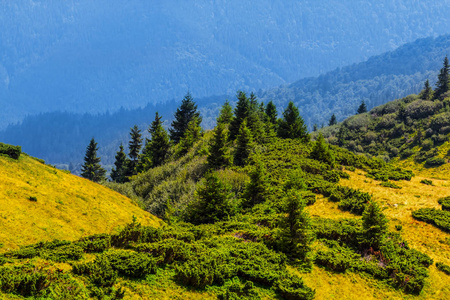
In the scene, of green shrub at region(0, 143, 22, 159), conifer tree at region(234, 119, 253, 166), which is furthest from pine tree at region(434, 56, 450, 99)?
green shrub at region(0, 143, 22, 159)

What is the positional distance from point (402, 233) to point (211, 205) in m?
14.8

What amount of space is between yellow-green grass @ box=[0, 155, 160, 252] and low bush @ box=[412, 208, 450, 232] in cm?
2222

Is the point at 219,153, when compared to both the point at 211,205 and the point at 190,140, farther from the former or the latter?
the point at 190,140

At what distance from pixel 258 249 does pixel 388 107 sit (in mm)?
103220

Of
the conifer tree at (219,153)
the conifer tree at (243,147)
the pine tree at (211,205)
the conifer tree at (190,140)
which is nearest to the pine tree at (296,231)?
the pine tree at (211,205)

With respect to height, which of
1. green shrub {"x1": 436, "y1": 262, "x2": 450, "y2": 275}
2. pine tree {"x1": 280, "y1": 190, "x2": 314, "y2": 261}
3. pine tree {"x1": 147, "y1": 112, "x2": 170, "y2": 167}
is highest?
pine tree {"x1": 147, "y1": 112, "x2": 170, "y2": 167}

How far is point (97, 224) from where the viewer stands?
24016 millimetres

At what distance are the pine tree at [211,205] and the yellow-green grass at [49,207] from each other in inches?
176

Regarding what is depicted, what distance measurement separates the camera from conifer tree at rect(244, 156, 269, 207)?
97.6 ft

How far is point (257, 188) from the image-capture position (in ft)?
98.2

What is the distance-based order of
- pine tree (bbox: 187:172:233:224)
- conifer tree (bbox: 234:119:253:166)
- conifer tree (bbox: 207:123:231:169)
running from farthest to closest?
conifer tree (bbox: 234:119:253:166) < conifer tree (bbox: 207:123:231:169) < pine tree (bbox: 187:172:233:224)

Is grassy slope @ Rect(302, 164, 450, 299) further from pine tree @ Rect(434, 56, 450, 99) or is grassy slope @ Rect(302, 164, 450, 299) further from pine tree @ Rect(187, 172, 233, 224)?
pine tree @ Rect(434, 56, 450, 99)

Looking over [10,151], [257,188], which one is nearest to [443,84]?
[257,188]

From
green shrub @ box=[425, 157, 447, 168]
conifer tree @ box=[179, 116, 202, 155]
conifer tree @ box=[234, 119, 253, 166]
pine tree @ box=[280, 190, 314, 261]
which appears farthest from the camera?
green shrub @ box=[425, 157, 447, 168]
